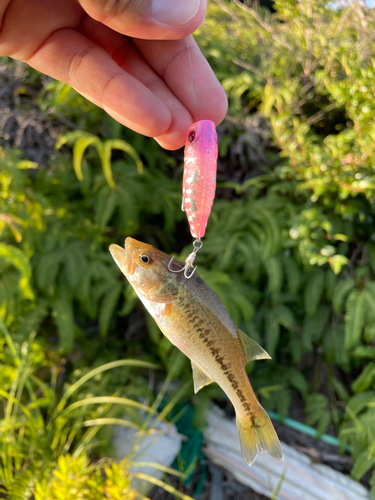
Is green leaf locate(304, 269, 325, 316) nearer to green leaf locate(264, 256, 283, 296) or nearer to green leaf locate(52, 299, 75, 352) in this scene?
green leaf locate(264, 256, 283, 296)

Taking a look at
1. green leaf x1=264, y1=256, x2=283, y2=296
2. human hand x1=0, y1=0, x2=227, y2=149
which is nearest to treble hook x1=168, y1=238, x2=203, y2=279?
human hand x1=0, y1=0, x2=227, y2=149

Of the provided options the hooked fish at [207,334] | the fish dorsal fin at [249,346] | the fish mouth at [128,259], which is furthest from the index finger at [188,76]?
the fish dorsal fin at [249,346]

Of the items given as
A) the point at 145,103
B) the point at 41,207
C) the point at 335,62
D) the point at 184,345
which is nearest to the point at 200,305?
the point at 184,345

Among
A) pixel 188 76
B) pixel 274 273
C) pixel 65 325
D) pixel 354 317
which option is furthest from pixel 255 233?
pixel 65 325

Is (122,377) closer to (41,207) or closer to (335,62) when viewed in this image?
(41,207)

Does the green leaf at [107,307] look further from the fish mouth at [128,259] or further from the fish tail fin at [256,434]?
the fish tail fin at [256,434]
